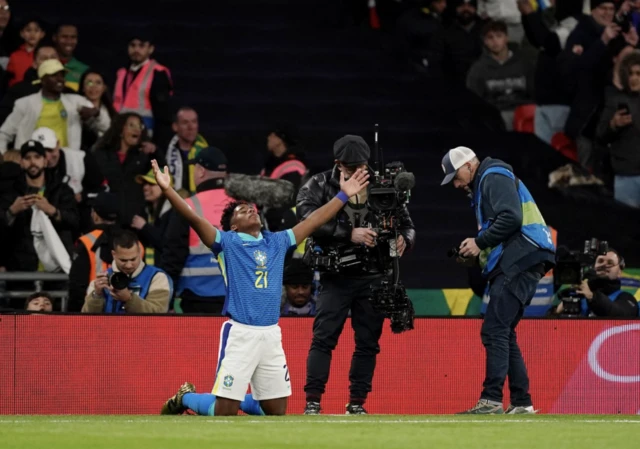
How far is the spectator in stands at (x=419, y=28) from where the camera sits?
22250mm

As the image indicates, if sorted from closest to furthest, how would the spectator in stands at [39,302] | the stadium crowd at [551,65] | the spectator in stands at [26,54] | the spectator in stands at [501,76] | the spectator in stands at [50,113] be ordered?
the spectator in stands at [39,302] < the spectator in stands at [50,113] < the spectator in stands at [26,54] < the stadium crowd at [551,65] < the spectator in stands at [501,76]

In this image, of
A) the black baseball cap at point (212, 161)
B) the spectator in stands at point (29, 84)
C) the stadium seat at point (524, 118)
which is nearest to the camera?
the black baseball cap at point (212, 161)

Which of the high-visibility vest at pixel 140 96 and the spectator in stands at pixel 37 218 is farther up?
the high-visibility vest at pixel 140 96

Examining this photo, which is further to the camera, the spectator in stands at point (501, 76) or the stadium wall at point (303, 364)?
the spectator in stands at point (501, 76)

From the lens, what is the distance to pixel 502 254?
1316 cm

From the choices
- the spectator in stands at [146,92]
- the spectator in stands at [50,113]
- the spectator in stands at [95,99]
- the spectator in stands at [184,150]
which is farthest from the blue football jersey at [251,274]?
the spectator in stands at [146,92]

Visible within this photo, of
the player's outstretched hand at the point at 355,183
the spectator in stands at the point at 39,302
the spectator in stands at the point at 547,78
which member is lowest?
the spectator in stands at the point at 39,302

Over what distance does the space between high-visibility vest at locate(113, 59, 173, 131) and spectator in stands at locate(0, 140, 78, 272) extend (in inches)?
99.7

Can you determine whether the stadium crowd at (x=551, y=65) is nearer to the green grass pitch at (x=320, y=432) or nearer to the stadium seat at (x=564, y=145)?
the stadium seat at (x=564, y=145)

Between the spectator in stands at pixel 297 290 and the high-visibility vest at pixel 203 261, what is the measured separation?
0.60 metres

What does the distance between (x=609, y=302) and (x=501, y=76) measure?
6196 mm

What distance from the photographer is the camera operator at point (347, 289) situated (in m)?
13.2

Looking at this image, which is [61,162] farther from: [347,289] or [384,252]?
[384,252]

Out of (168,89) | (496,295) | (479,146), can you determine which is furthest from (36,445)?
→ (479,146)
